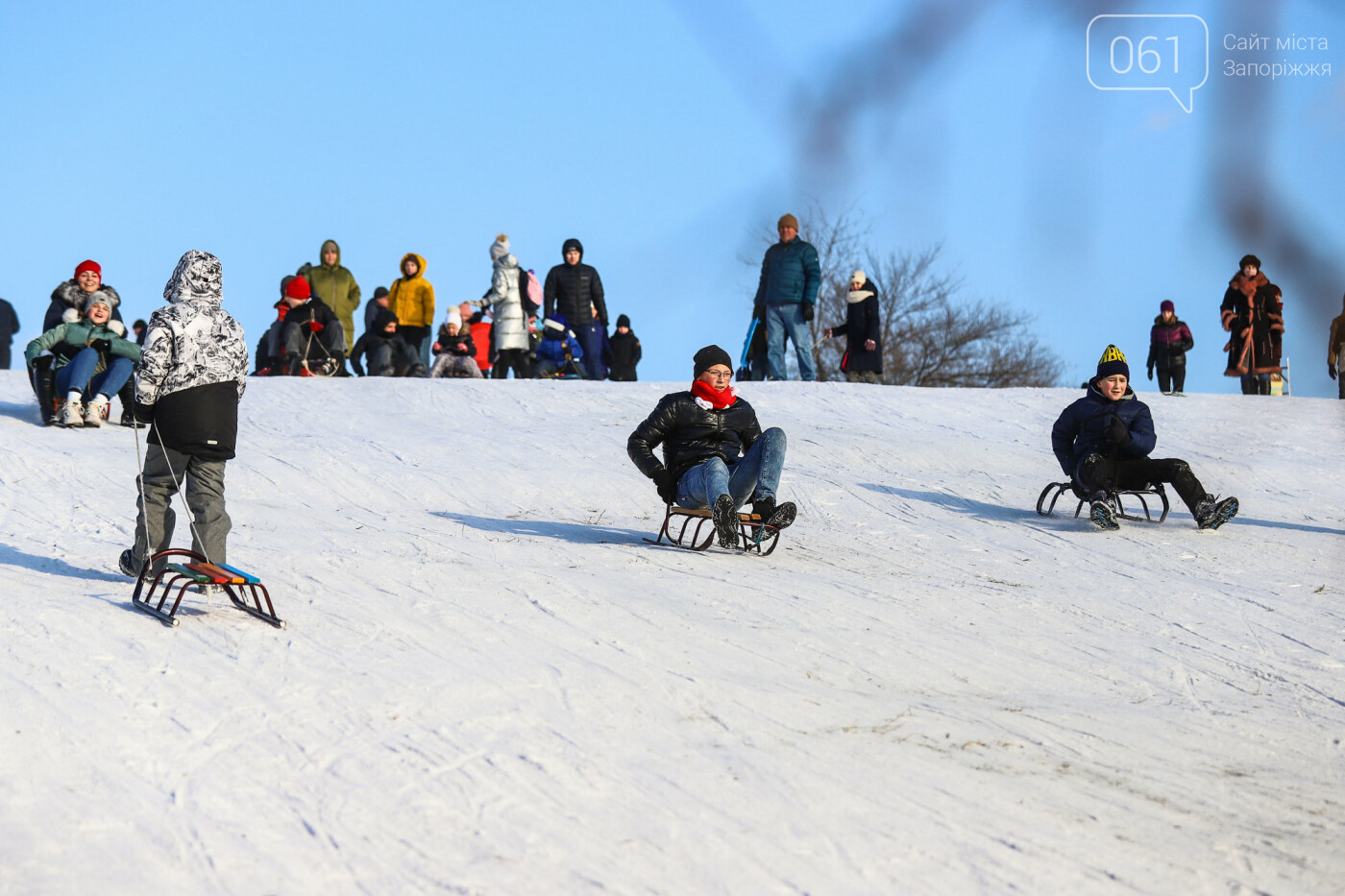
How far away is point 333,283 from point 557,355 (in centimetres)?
311

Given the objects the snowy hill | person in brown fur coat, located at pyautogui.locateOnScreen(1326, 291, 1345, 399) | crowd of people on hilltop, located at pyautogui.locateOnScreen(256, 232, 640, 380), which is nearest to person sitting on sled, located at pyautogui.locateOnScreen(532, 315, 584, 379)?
crowd of people on hilltop, located at pyautogui.locateOnScreen(256, 232, 640, 380)

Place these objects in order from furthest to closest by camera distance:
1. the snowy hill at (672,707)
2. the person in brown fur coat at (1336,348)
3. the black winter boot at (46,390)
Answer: the black winter boot at (46,390) → the snowy hill at (672,707) → the person in brown fur coat at (1336,348)

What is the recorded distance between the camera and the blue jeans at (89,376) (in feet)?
38.9

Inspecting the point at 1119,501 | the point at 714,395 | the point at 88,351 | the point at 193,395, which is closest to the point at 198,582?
the point at 193,395

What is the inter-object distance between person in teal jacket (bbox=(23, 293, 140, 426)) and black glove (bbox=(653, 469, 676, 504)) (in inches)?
222

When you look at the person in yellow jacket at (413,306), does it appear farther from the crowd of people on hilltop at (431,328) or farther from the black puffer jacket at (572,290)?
the black puffer jacket at (572,290)

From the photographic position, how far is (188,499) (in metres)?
6.54

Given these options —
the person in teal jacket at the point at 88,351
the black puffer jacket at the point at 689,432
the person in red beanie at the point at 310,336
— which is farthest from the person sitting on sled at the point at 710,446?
the person in red beanie at the point at 310,336

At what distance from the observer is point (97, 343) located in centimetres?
1236

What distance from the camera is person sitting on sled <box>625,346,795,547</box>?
27.7ft

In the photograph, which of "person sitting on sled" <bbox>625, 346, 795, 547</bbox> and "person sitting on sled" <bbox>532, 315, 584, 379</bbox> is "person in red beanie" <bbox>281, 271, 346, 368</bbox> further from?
"person sitting on sled" <bbox>625, 346, 795, 547</bbox>

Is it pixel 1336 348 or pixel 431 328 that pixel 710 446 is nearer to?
pixel 1336 348

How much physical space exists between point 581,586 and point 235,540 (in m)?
2.54

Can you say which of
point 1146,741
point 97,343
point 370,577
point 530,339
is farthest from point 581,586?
point 530,339
